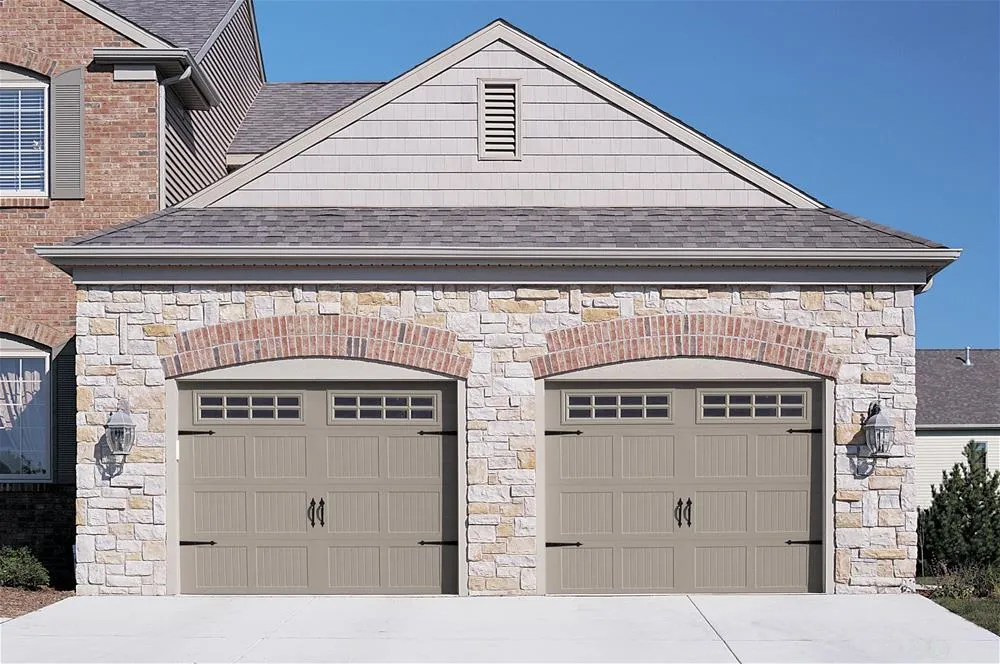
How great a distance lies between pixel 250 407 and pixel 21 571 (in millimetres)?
3770

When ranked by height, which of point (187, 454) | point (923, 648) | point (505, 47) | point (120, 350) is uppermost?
point (505, 47)

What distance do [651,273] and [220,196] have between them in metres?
5.27

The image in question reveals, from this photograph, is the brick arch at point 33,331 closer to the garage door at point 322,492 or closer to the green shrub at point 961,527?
the garage door at point 322,492

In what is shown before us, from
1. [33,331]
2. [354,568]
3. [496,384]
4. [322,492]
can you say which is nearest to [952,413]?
[496,384]

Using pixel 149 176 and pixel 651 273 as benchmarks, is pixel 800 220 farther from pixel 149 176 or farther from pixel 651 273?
pixel 149 176

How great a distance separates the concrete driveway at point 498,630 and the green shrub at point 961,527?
3.96 meters

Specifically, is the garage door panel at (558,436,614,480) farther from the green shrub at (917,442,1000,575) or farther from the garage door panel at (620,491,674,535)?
the green shrub at (917,442,1000,575)

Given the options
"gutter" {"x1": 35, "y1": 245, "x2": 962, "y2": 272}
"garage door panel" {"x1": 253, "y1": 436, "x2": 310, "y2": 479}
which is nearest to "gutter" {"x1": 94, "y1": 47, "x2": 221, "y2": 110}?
"gutter" {"x1": 35, "y1": 245, "x2": 962, "y2": 272}

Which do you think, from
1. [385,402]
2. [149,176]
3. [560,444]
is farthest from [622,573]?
[149,176]

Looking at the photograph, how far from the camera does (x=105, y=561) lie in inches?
444

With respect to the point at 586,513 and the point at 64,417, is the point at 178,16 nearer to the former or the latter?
the point at 64,417

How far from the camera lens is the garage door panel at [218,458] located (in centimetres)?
1144

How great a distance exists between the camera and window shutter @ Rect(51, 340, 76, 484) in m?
13.6

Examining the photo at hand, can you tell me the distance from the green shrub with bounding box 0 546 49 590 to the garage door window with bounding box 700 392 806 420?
27.1 ft
